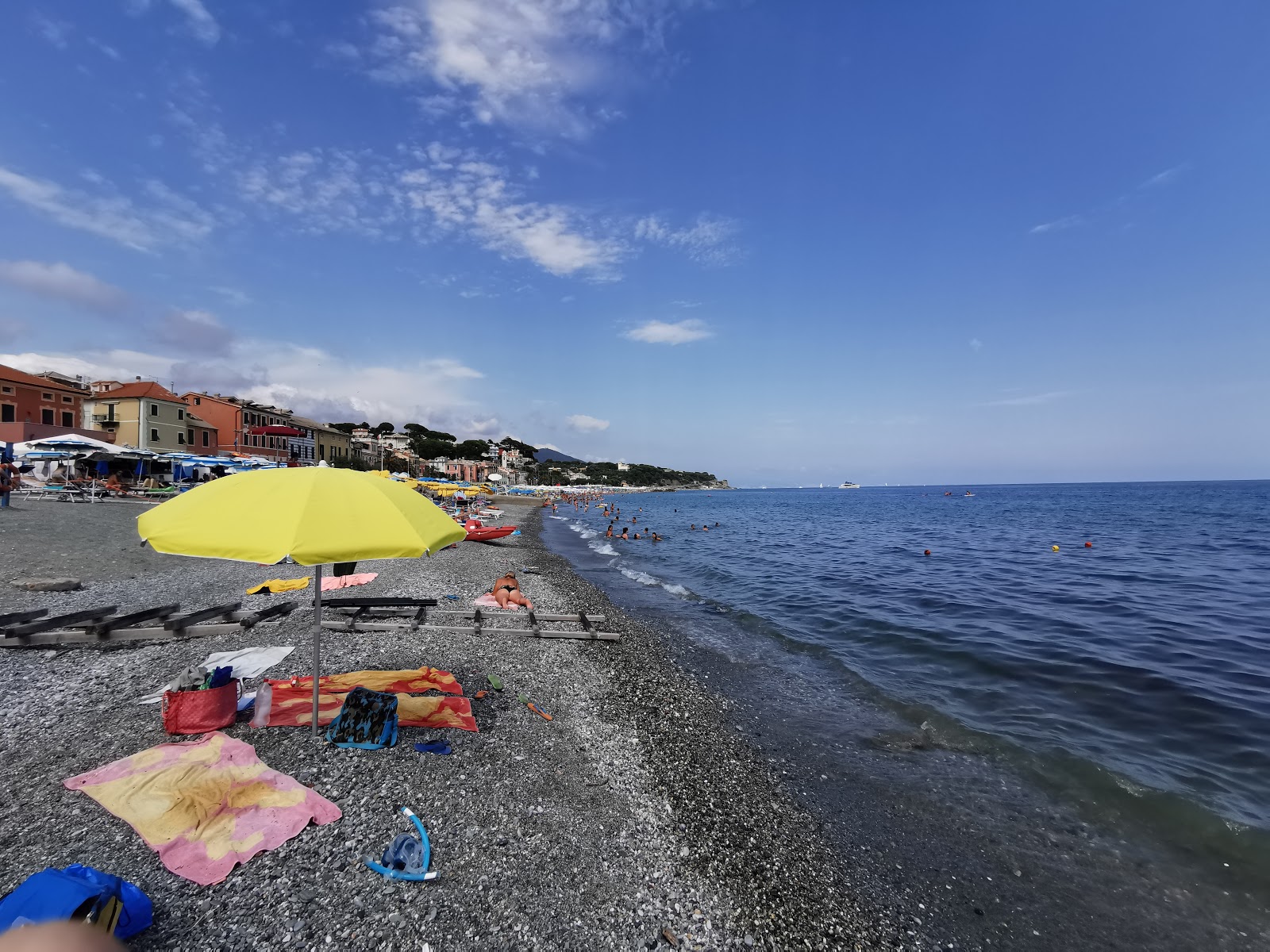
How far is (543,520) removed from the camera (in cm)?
5494

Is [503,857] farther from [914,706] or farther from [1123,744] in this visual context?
[1123,744]

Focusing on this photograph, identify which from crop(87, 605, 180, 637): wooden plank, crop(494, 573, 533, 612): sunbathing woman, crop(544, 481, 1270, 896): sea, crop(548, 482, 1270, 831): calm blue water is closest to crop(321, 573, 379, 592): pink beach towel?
crop(494, 573, 533, 612): sunbathing woman

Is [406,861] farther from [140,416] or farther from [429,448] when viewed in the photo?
[429,448]

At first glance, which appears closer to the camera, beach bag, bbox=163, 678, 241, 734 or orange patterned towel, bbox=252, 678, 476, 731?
beach bag, bbox=163, 678, 241, 734

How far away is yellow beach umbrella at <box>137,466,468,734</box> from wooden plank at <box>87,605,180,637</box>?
17.5 feet

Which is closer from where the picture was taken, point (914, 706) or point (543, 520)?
point (914, 706)

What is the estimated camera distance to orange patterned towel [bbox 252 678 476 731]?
6125 mm

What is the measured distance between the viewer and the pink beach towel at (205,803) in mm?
4098

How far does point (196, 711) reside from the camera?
19.1 feet

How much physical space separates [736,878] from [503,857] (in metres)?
2.14

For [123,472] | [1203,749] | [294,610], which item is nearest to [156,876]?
[294,610]

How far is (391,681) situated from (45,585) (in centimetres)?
1083

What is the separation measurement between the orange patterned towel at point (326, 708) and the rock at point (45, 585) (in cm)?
944

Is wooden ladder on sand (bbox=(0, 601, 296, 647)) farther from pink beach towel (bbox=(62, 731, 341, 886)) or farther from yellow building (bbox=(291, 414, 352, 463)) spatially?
yellow building (bbox=(291, 414, 352, 463))
